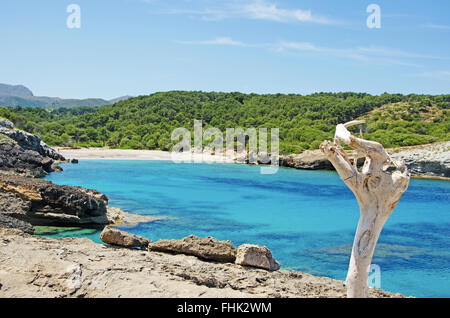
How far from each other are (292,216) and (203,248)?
1315 centimetres

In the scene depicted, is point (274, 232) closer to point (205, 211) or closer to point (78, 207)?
point (205, 211)

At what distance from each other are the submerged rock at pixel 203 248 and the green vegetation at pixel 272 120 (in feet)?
131

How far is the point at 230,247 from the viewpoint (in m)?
8.28

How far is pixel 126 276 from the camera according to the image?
6125 millimetres

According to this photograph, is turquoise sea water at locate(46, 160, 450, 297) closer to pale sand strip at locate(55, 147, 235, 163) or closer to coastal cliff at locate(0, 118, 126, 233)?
coastal cliff at locate(0, 118, 126, 233)

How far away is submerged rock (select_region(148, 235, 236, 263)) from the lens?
26.6 ft

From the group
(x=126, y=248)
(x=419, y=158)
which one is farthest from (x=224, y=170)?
(x=126, y=248)

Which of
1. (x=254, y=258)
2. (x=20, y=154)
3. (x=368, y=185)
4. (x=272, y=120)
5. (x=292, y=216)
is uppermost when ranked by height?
(x=272, y=120)

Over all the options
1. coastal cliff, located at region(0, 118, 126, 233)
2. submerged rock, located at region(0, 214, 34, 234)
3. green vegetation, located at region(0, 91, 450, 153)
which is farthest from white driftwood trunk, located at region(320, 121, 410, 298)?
green vegetation, located at region(0, 91, 450, 153)

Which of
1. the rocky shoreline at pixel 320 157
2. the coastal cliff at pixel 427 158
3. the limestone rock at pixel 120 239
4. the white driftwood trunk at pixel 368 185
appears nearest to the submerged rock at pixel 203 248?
the limestone rock at pixel 120 239

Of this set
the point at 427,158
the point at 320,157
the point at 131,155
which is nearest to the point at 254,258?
the point at 427,158

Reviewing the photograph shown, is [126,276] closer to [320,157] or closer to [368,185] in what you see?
[368,185]

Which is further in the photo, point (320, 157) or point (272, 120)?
point (272, 120)

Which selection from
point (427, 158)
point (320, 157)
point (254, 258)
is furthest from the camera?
point (320, 157)
